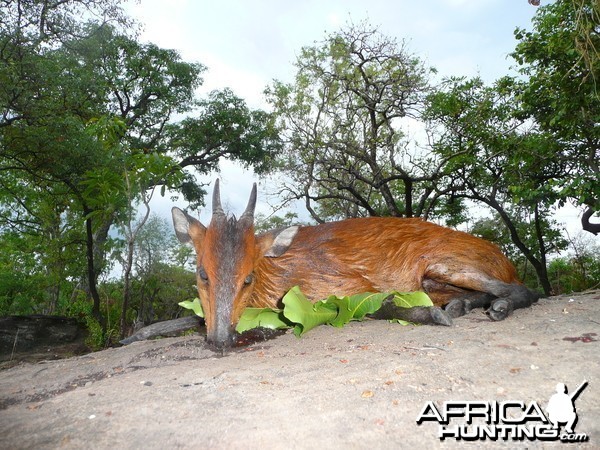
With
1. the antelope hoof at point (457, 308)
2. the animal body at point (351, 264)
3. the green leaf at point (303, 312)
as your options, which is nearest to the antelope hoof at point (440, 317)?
the animal body at point (351, 264)

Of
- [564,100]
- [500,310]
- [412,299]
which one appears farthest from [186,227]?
[564,100]

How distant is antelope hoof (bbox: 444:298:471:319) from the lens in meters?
4.26

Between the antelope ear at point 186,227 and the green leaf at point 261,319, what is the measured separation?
89cm

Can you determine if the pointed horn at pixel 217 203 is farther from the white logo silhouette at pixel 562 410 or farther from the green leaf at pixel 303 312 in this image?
the white logo silhouette at pixel 562 410

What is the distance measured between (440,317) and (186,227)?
2566 millimetres

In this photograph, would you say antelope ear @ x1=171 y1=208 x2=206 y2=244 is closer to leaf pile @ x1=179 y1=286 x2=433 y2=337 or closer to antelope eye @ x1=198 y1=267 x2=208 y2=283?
antelope eye @ x1=198 y1=267 x2=208 y2=283

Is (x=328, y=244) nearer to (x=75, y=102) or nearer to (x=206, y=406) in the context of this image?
(x=206, y=406)

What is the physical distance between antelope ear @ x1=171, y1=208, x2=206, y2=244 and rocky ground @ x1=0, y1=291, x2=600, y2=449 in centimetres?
109

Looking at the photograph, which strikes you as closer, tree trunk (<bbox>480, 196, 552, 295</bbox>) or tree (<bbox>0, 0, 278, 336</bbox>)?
tree (<bbox>0, 0, 278, 336</bbox>)

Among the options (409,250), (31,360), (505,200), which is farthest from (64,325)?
(505,200)

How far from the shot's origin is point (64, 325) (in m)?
7.85

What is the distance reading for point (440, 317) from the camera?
3871 millimetres

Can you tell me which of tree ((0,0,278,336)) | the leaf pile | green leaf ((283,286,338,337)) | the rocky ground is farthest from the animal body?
tree ((0,0,278,336))

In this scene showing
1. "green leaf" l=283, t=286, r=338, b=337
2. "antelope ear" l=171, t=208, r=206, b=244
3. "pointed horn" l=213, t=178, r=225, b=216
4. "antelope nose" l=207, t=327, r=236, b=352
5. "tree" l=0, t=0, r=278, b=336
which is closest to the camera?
"antelope nose" l=207, t=327, r=236, b=352
